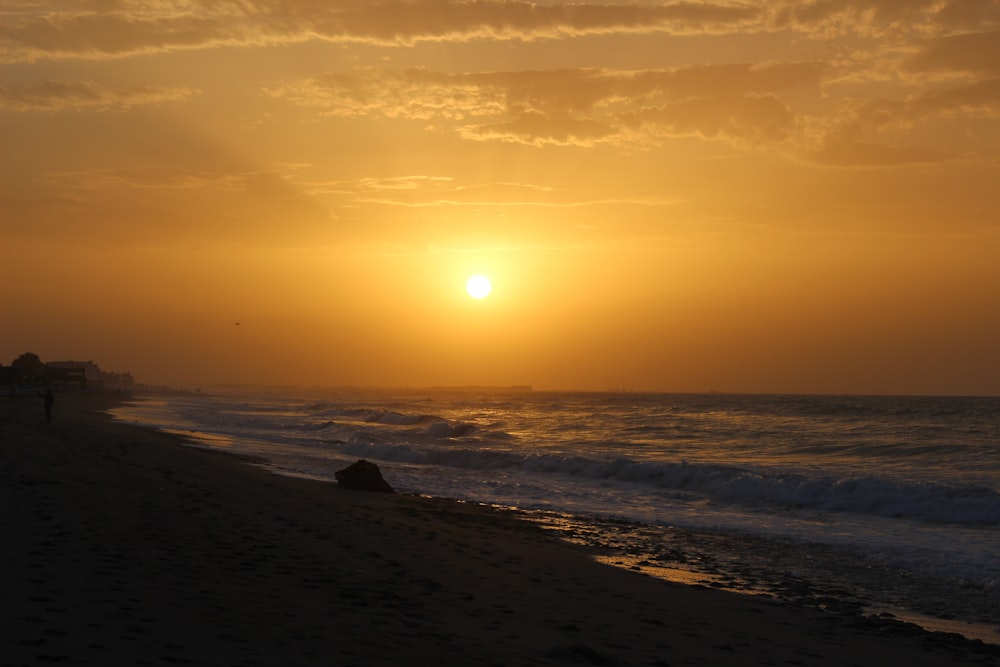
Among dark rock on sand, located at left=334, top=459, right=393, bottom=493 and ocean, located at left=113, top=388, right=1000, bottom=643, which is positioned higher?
dark rock on sand, located at left=334, top=459, right=393, bottom=493

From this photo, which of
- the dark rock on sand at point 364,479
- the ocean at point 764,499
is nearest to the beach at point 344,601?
the ocean at point 764,499

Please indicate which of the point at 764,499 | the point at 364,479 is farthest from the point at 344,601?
Answer: the point at 764,499

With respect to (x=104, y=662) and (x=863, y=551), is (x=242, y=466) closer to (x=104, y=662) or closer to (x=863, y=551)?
(x=863, y=551)

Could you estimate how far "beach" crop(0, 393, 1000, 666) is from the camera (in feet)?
22.0

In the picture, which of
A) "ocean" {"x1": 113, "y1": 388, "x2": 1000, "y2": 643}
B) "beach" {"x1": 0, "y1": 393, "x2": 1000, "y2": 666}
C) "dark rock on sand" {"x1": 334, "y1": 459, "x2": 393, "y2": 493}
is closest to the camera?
"beach" {"x1": 0, "y1": 393, "x2": 1000, "y2": 666}

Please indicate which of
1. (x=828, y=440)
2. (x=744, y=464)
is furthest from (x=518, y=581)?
(x=828, y=440)

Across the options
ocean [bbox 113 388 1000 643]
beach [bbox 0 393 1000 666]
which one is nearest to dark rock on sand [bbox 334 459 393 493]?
ocean [bbox 113 388 1000 643]

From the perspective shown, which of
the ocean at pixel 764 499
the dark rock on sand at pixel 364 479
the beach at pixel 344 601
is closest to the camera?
the beach at pixel 344 601

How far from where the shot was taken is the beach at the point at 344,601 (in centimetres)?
671

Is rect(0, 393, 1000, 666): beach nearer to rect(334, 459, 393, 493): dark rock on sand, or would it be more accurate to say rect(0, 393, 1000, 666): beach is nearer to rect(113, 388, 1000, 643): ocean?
rect(113, 388, 1000, 643): ocean

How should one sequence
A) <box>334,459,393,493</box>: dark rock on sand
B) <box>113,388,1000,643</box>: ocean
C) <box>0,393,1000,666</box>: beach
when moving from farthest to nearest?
<box>334,459,393,493</box>: dark rock on sand → <box>113,388,1000,643</box>: ocean → <box>0,393,1000,666</box>: beach

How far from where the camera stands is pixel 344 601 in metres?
8.62

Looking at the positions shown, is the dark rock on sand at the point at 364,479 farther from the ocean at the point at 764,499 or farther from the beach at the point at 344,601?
the beach at the point at 344,601

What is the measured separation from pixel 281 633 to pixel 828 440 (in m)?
43.2
